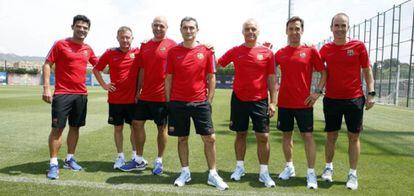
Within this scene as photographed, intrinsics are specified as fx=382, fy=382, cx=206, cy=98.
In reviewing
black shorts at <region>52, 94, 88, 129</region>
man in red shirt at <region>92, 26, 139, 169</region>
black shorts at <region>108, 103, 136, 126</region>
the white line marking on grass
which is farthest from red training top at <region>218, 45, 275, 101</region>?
black shorts at <region>52, 94, 88, 129</region>

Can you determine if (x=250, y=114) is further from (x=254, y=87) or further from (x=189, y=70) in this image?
(x=189, y=70)

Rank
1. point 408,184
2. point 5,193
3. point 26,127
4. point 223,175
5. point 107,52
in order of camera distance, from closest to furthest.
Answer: point 5,193
point 408,184
point 223,175
point 107,52
point 26,127

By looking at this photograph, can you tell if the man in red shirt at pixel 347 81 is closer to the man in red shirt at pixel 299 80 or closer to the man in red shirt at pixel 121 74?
the man in red shirt at pixel 299 80

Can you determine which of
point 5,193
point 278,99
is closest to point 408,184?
point 278,99

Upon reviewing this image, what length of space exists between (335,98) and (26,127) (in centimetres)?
822

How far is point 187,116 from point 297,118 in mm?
1512

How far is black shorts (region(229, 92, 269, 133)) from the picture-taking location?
5172 mm

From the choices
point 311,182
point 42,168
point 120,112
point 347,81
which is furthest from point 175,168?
point 347,81

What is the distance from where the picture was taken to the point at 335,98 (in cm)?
523

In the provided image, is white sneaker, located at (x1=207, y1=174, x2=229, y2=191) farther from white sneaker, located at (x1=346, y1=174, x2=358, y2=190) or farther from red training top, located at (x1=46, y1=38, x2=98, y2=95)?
red training top, located at (x1=46, y1=38, x2=98, y2=95)

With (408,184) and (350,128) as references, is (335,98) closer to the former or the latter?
(350,128)

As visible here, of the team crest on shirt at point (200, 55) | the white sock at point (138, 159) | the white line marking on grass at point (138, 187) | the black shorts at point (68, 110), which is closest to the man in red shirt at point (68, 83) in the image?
the black shorts at point (68, 110)

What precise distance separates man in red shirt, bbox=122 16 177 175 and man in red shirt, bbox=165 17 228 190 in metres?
0.56

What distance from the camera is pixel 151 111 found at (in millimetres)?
5758
